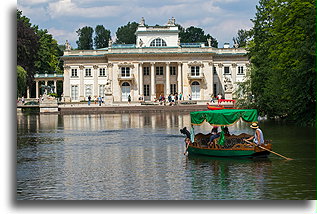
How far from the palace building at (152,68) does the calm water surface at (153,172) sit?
54457 millimetres

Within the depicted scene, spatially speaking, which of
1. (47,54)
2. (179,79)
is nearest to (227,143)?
(179,79)

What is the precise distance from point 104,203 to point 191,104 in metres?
57.0

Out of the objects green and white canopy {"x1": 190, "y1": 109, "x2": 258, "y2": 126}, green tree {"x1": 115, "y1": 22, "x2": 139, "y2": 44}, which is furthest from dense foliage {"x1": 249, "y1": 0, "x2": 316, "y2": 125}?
green tree {"x1": 115, "y1": 22, "x2": 139, "y2": 44}

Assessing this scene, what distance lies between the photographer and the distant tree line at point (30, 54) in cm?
5111

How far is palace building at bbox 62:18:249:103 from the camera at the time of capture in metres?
84.0

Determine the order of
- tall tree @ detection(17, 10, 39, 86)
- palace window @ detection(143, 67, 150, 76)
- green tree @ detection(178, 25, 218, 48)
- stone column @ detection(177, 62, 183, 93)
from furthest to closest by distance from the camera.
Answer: green tree @ detection(178, 25, 218, 48) < palace window @ detection(143, 67, 150, 76) < stone column @ detection(177, 62, 183, 93) < tall tree @ detection(17, 10, 39, 86)

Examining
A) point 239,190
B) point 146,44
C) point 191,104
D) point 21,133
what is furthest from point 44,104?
point 239,190

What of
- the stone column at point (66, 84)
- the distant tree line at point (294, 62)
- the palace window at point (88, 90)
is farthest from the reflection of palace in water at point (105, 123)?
the palace window at point (88, 90)

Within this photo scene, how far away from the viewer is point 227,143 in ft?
74.5

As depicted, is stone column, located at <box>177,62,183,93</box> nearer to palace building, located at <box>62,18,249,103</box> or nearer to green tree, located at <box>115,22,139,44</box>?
palace building, located at <box>62,18,249,103</box>

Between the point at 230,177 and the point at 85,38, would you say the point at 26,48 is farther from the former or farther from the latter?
the point at 230,177

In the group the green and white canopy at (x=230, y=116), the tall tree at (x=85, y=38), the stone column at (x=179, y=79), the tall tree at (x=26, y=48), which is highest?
the tall tree at (x=85, y=38)

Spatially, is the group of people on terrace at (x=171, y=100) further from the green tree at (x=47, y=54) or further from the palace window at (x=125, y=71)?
the green tree at (x=47, y=54)

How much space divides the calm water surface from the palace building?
5446 cm
